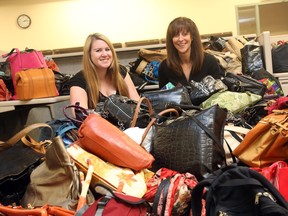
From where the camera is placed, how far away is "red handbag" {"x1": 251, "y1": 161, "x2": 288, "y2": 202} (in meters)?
1.06

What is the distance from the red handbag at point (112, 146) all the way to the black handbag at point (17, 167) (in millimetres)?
234

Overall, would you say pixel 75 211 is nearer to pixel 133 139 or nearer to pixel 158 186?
pixel 158 186

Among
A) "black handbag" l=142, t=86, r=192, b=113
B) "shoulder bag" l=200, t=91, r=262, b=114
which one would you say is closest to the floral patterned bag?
"black handbag" l=142, t=86, r=192, b=113

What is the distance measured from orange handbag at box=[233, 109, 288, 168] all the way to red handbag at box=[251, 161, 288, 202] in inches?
2.6

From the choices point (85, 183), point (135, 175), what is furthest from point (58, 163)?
point (135, 175)

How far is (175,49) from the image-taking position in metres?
2.91

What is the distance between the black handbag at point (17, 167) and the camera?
1.30 meters

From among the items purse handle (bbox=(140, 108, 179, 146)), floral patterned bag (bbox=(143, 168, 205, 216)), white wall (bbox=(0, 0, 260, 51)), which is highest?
white wall (bbox=(0, 0, 260, 51))

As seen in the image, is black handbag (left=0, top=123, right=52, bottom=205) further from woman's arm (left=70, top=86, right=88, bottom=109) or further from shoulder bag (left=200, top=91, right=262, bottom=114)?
shoulder bag (left=200, top=91, right=262, bottom=114)

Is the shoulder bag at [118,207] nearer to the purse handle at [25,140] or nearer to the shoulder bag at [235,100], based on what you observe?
the purse handle at [25,140]

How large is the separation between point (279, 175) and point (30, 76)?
2510 millimetres

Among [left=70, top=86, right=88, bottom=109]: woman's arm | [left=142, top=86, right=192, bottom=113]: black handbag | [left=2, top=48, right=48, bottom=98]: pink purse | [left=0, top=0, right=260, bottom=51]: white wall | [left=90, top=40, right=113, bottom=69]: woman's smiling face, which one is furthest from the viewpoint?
[left=0, top=0, right=260, bottom=51]: white wall

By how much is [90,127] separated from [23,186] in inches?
15.2

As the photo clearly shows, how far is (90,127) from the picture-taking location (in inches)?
55.1
